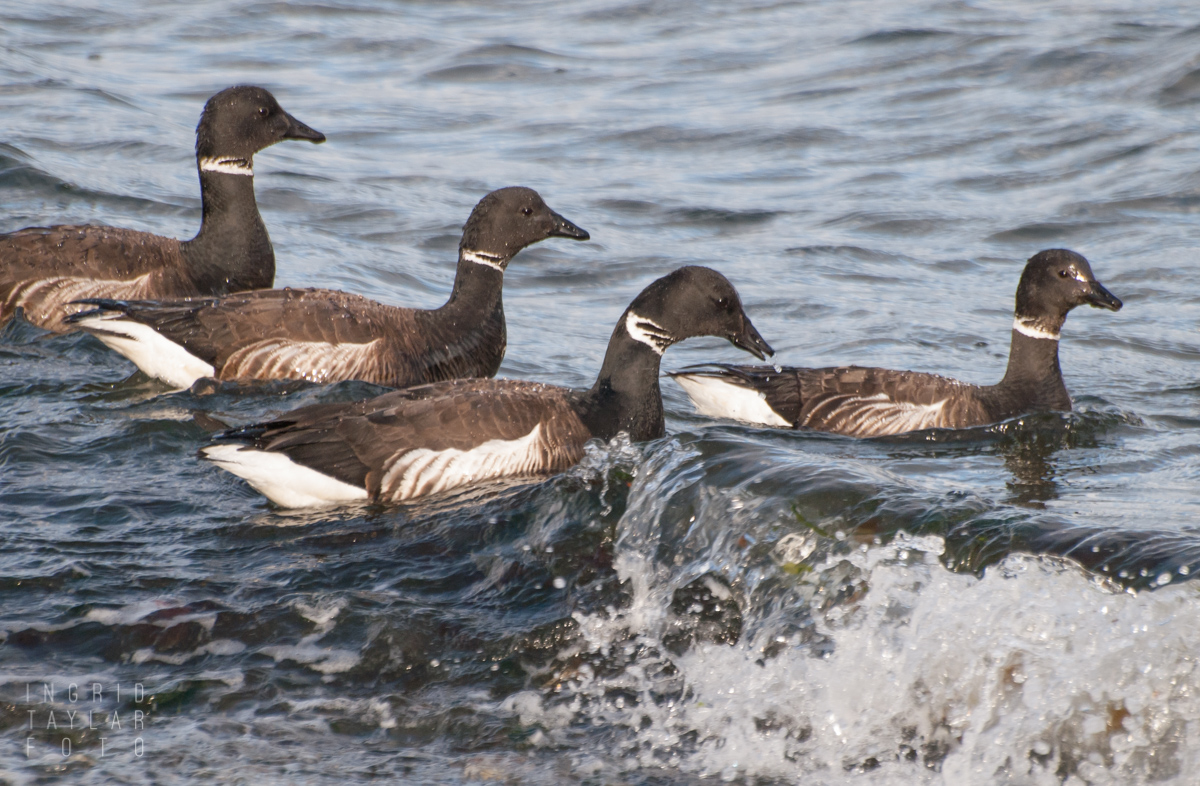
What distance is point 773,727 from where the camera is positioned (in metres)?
4.61

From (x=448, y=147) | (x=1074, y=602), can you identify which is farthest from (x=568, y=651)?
(x=448, y=147)

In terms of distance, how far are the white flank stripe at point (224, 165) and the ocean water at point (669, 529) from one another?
1786mm

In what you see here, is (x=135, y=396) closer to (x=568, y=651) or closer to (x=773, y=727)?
(x=568, y=651)

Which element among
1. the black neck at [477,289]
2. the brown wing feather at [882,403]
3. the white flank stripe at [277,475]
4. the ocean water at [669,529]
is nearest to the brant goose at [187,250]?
the ocean water at [669,529]

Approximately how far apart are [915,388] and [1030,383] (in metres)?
0.95

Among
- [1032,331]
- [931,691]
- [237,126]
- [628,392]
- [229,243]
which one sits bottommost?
[931,691]

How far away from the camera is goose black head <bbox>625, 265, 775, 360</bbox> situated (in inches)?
289

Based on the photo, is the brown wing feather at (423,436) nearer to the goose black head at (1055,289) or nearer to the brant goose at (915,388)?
the brant goose at (915,388)

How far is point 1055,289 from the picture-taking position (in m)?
8.97

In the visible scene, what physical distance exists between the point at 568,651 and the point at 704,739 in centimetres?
77

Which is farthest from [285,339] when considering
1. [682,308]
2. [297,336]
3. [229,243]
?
[682,308]

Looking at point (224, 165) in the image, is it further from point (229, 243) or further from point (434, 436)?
point (434, 436)

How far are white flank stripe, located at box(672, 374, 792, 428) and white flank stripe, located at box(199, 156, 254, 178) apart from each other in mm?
3870

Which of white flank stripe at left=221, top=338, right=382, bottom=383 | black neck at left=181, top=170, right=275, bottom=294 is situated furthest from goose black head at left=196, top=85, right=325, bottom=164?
white flank stripe at left=221, top=338, right=382, bottom=383
